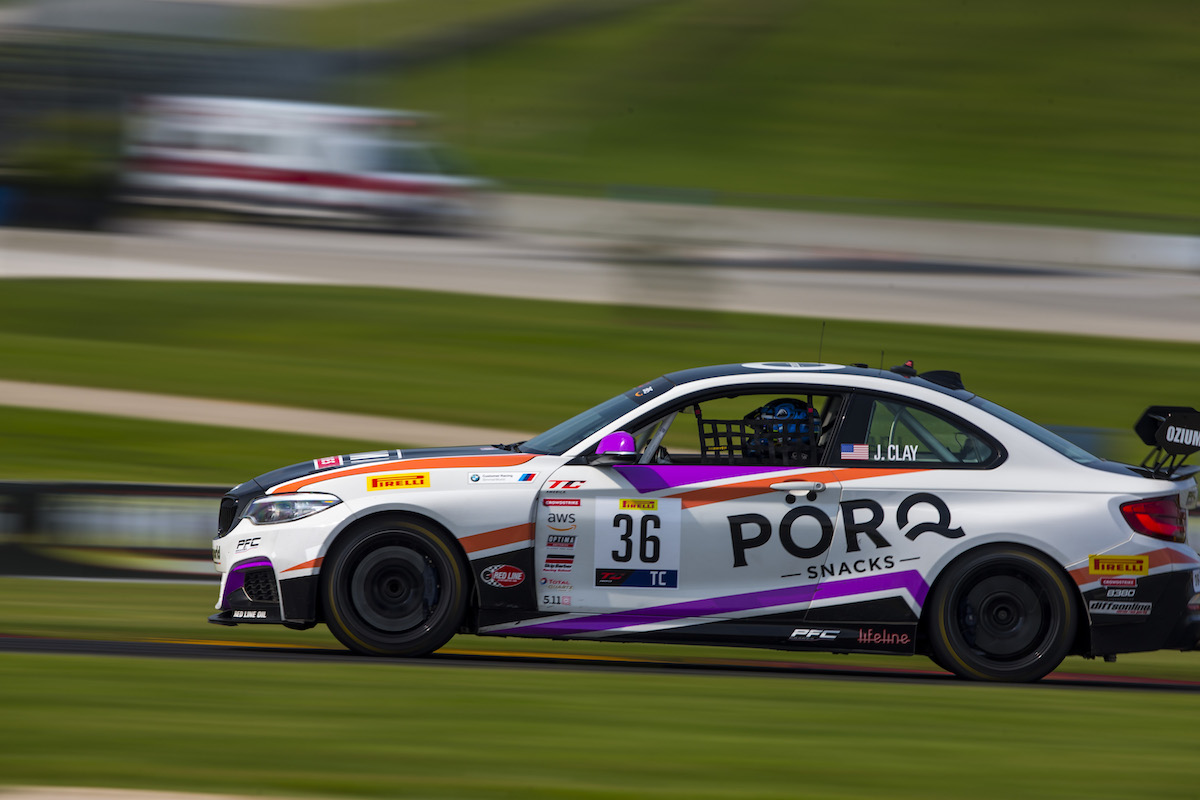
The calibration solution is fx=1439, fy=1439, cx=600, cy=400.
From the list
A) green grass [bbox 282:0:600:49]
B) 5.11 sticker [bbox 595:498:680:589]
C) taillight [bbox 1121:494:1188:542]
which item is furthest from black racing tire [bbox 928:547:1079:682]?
green grass [bbox 282:0:600:49]

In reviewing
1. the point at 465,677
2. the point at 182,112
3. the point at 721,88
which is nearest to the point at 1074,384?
the point at 465,677

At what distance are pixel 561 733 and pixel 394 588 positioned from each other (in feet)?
5.45

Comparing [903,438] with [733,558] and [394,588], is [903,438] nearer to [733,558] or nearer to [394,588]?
[733,558]

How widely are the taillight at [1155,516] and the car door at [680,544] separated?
1.50 meters

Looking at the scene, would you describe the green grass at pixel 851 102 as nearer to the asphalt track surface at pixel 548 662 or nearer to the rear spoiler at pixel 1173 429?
the asphalt track surface at pixel 548 662

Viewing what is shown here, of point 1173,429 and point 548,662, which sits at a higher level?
point 1173,429

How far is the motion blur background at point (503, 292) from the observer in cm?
588

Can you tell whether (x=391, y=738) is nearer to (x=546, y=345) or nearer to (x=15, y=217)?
(x=546, y=345)

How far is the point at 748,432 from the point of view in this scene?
7.57 metres

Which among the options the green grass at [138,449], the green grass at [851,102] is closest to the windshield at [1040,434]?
the green grass at [138,449]

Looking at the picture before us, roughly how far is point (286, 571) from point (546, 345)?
11.8 metres

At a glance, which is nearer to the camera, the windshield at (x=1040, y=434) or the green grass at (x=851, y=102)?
the windshield at (x=1040, y=434)

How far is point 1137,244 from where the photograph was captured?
2547 cm

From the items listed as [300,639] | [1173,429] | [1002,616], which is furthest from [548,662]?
[1173,429]
